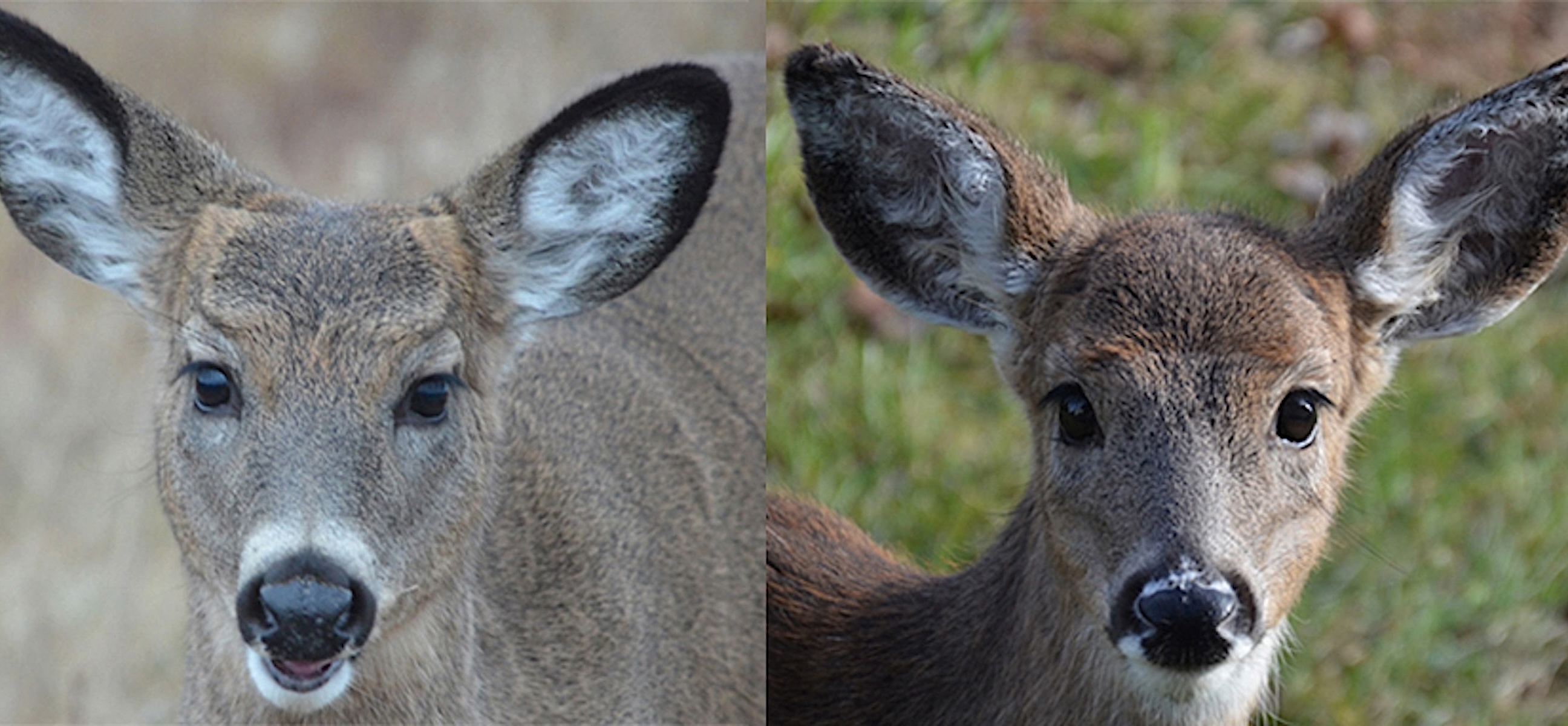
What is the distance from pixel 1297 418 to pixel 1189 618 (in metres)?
0.66

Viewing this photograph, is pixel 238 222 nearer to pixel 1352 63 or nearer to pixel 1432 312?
pixel 1432 312

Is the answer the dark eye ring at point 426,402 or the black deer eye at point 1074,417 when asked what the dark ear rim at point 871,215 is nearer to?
the black deer eye at point 1074,417

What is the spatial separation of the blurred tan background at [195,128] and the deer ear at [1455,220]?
4.44ft

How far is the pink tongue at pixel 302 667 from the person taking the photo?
3600mm

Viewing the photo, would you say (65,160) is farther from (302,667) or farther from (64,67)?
(302,667)

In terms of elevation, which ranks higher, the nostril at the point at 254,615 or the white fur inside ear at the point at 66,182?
the white fur inside ear at the point at 66,182

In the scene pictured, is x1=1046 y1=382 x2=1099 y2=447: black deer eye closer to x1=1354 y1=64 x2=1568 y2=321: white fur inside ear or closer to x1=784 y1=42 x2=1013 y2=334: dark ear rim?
x1=784 y1=42 x2=1013 y2=334: dark ear rim

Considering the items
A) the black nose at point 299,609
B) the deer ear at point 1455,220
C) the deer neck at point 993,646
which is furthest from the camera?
the deer neck at point 993,646

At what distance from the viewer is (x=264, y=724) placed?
13.6 feet

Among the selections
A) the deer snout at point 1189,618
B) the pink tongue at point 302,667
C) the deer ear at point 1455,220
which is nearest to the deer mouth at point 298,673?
the pink tongue at point 302,667

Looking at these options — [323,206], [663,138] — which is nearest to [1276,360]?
[663,138]

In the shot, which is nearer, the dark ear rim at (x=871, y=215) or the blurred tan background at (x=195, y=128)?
the dark ear rim at (x=871, y=215)

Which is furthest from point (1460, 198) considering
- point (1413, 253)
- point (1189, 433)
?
point (1189, 433)

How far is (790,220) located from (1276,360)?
397 cm
